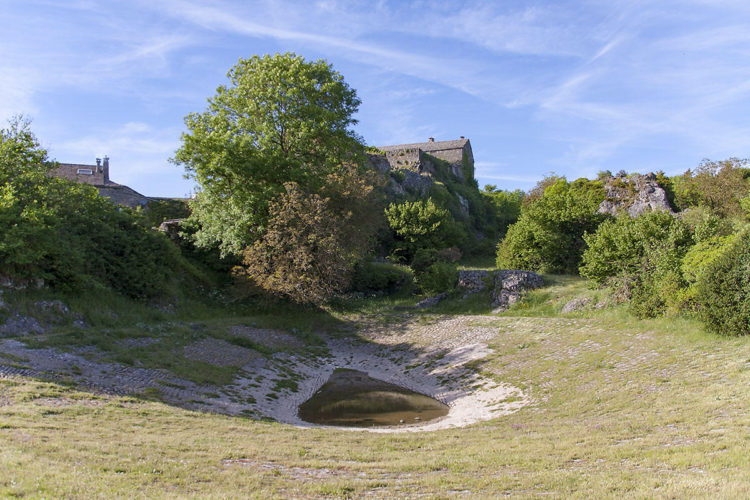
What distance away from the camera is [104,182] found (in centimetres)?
4728

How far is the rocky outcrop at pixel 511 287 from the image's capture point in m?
30.3

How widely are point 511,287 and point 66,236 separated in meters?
24.6

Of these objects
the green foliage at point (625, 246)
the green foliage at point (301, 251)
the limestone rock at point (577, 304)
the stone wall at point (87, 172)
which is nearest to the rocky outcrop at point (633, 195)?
the green foliage at point (625, 246)

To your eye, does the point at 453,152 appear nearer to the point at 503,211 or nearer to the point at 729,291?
the point at 503,211

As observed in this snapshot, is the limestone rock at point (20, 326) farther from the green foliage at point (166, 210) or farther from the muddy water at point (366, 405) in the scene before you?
the green foliage at point (166, 210)

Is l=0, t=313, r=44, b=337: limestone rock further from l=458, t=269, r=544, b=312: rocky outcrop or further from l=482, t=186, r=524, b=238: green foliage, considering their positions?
l=482, t=186, r=524, b=238: green foliage

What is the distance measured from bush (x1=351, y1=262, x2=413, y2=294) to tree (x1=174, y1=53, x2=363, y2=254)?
31.8ft

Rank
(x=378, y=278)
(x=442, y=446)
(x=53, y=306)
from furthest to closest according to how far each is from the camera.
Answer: (x=378, y=278), (x=53, y=306), (x=442, y=446)

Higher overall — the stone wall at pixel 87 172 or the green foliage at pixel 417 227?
the stone wall at pixel 87 172

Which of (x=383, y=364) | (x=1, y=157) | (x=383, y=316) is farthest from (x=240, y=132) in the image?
(x=383, y=364)

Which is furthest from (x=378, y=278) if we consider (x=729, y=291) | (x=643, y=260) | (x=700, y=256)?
(x=729, y=291)

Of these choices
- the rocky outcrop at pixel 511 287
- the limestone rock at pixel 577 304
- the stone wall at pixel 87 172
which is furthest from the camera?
the stone wall at pixel 87 172

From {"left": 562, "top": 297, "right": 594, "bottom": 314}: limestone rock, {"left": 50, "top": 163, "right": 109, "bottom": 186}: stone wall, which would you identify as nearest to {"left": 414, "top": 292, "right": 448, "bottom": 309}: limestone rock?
{"left": 562, "top": 297, "right": 594, "bottom": 314}: limestone rock

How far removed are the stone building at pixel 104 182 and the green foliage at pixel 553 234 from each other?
32.6 meters
